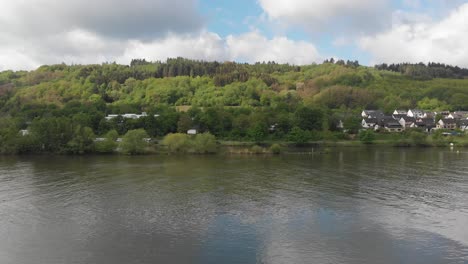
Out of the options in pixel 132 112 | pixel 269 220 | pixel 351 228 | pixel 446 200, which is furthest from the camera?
pixel 132 112

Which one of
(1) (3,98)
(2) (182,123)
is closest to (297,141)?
(2) (182,123)

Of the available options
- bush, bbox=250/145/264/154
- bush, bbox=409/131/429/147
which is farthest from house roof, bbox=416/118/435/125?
bush, bbox=250/145/264/154

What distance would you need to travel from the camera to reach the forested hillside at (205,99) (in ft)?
172

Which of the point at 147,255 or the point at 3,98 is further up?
the point at 3,98

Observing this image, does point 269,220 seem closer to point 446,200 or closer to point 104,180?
point 446,200

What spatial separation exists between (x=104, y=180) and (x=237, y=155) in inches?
667

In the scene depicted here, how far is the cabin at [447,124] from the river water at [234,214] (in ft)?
128

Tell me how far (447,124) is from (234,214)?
2407 inches

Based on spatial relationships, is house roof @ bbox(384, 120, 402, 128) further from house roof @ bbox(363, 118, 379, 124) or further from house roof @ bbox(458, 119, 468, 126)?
house roof @ bbox(458, 119, 468, 126)

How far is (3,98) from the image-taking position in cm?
8112

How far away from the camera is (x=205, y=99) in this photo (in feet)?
298

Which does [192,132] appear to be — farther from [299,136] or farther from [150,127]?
[299,136]

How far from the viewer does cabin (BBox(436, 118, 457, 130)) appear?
224ft

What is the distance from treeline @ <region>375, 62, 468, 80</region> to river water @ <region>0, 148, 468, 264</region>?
100975mm
